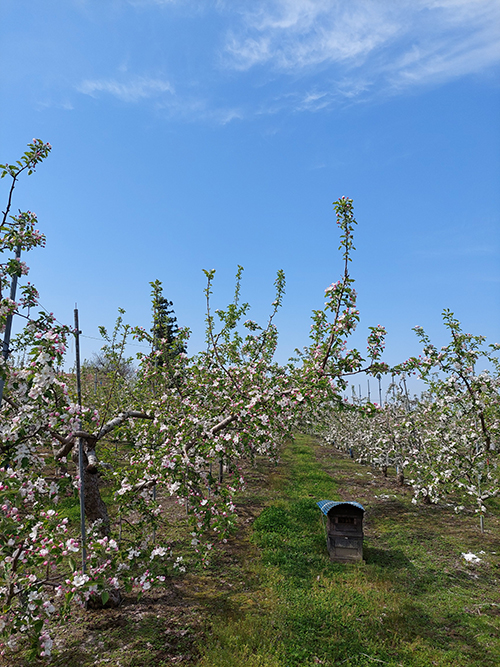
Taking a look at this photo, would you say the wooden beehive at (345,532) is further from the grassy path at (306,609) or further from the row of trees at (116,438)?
the row of trees at (116,438)

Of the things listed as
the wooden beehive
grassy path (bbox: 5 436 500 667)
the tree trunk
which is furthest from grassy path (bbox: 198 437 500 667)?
the tree trunk

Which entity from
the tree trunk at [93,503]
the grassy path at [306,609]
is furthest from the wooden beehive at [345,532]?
the tree trunk at [93,503]

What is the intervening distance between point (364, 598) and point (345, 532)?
1.62 m

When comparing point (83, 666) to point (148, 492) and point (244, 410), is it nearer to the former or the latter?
point (148, 492)

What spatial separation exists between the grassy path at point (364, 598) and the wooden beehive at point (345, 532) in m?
0.29

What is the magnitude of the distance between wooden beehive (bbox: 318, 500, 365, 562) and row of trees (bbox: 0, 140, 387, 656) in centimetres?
217

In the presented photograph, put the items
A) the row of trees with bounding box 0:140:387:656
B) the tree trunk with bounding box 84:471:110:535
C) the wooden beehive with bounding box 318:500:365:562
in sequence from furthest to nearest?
the wooden beehive with bounding box 318:500:365:562, the tree trunk with bounding box 84:471:110:535, the row of trees with bounding box 0:140:387:656

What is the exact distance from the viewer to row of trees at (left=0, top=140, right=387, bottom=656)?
4125mm

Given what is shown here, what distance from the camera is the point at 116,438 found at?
22.3 feet

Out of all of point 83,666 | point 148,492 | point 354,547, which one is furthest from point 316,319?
point 83,666

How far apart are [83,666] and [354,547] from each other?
18.1 ft

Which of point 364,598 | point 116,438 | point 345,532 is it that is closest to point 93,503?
point 116,438

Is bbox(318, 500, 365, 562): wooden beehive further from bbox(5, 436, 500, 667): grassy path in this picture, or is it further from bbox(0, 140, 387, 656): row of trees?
bbox(0, 140, 387, 656): row of trees

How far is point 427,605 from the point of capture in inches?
249
